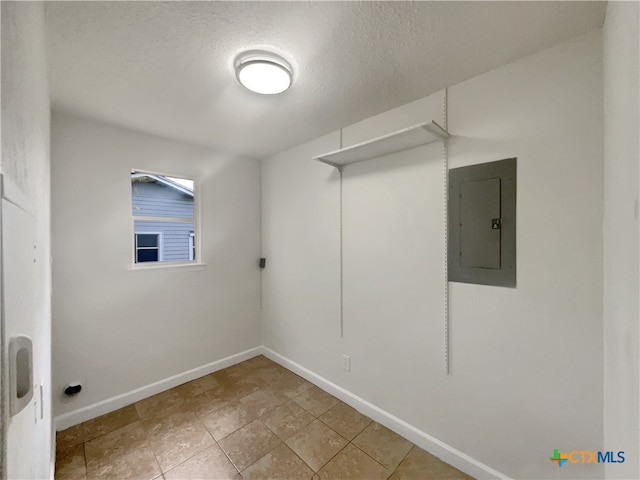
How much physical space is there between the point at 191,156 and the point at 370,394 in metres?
2.87

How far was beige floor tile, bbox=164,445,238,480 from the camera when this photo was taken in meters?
1.64

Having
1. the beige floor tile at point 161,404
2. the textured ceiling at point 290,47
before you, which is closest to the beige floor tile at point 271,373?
the beige floor tile at point 161,404

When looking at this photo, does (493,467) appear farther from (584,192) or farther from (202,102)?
(202,102)

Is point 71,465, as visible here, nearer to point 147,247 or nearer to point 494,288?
point 147,247

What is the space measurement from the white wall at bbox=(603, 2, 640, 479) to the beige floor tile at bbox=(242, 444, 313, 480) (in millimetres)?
1550

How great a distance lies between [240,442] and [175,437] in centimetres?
50

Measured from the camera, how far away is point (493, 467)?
5.14ft

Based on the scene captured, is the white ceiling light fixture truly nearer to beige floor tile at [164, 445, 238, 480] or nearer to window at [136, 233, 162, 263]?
window at [136, 233, 162, 263]

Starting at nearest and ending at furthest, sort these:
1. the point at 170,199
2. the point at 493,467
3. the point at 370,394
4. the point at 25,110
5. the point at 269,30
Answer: the point at 25,110 < the point at 269,30 < the point at 493,467 < the point at 370,394 < the point at 170,199

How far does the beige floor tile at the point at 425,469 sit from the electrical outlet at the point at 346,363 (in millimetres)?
745

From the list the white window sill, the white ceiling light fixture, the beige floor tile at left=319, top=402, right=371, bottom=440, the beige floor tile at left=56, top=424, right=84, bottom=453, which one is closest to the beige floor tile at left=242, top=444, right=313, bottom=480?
the beige floor tile at left=319, top=402, right=371, bottom=440

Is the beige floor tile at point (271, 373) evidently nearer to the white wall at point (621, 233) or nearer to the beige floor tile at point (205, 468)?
the beige floor tile at point (205, 468)

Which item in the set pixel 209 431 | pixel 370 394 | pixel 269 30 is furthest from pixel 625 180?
pixel 209 431

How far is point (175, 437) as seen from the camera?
6.40 feet
